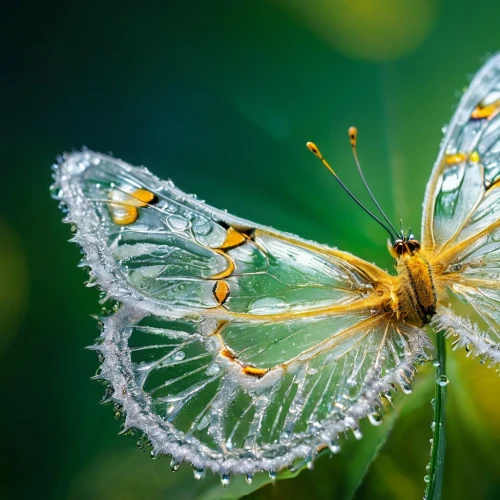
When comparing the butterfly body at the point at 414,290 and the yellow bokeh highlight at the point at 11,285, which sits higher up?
the yellow bokeh highlight at the point at 11,285

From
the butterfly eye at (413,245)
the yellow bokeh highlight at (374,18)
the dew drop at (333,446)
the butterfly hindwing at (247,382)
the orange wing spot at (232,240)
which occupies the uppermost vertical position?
the yellow bokeh highlight at (374,18)

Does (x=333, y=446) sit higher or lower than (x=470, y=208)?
lower

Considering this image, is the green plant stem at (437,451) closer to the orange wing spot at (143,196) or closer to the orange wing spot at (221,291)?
the orange wing spot at (221,291)

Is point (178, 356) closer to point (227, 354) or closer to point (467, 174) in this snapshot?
point (227, 354)

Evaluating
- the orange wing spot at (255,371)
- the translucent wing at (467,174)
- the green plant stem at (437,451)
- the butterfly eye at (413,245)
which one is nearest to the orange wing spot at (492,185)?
the translucent wing at (467,174)

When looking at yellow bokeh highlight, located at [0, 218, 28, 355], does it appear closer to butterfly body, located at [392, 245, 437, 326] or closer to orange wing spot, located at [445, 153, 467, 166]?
butterfly body, located at [392, 245, 437, 326]

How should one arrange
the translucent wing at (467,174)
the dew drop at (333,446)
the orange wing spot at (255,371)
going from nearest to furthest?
the dew drop at (333,446)
the orange wing spot at (255,371)
the translucent wing at (467,174)

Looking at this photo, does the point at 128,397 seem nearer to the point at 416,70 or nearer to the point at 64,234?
the point at 64,234

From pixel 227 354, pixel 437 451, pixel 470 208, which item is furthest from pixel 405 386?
pixel 470 208

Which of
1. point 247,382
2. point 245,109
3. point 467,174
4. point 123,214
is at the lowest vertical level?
point 247,382
